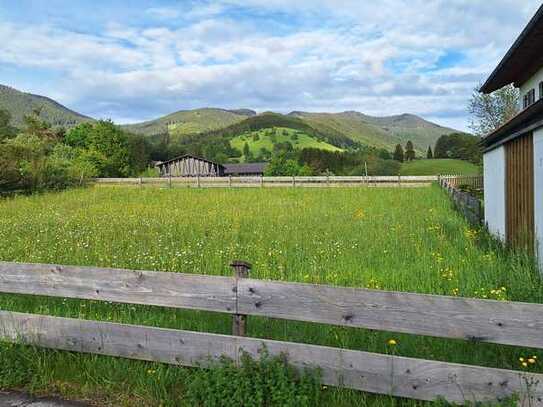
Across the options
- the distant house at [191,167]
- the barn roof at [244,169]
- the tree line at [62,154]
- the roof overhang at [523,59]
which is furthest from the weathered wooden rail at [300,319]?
the barn roof at [244,169]

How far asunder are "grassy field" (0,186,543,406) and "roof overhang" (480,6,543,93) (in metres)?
4.26

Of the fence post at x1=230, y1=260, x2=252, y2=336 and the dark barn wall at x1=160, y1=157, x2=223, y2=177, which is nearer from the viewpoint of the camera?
the fence post at x1=230, y1=260, x2=252, y2=336

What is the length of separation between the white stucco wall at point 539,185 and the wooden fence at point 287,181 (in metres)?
30.0

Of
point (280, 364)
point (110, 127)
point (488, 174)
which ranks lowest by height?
point (280, 364)

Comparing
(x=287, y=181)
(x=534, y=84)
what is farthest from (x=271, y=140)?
(x=534, y=84)

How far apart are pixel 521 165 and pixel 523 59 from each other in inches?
247

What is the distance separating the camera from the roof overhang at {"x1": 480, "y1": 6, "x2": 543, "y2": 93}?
9.12 meters

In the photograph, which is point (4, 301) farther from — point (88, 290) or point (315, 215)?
point (315, 215)

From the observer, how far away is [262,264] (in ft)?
26.7

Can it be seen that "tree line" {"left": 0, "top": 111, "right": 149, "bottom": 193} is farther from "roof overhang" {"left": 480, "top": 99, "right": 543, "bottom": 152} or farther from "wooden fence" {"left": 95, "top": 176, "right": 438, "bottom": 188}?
"roof overhang" {"left": 480, "top": 99, "right": 543, "bottom": 152}

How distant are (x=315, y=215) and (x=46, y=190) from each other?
22998mm

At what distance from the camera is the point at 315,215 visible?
55.5ft

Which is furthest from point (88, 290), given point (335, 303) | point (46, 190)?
point (46, 190)

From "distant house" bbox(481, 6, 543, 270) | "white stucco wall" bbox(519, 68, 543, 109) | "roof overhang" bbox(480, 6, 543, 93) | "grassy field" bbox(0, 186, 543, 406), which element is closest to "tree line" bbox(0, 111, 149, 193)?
"grassy field" bbox(0, 186, 543, 406)
